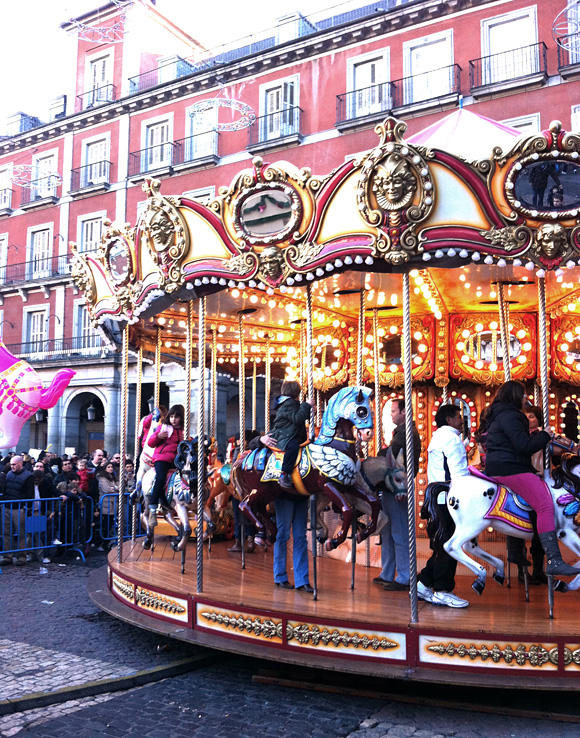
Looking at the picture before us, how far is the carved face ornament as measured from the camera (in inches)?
202

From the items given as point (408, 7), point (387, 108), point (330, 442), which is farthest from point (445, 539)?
point (408, 7)

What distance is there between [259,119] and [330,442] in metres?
19.5

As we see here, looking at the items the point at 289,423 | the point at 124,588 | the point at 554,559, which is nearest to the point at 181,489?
the point at 124,588

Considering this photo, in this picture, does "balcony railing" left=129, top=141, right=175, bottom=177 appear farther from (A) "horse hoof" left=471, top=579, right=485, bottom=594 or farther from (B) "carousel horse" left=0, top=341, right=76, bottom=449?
Answer: (A) "horse hoof" left=471, top=579, right=485, bottom=594

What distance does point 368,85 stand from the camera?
21344 millimetres

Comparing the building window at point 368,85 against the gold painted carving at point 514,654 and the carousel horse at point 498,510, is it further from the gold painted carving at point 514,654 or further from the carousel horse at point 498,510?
the gold painted carving at point 514,654

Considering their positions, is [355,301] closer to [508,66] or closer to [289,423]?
[289,423]

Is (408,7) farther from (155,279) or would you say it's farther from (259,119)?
(155,279)

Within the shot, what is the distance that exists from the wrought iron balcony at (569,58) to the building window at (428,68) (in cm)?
298

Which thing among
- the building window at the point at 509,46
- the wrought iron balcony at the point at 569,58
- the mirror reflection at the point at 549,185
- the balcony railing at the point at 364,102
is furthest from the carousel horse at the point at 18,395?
the wrought iron balcony at the point at 569,58

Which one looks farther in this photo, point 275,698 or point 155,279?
point 155,279

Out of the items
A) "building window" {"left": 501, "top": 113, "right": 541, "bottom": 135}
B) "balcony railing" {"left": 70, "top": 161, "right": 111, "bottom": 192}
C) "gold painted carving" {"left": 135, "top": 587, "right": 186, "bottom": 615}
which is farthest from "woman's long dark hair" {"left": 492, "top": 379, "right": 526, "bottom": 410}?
"balcony railing" {"left": 70, "top": 161, "right": 111, "bottom": 192}

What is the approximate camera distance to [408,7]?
20.3m

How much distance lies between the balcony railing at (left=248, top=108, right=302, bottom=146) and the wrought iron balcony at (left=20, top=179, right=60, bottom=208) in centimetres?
1022
